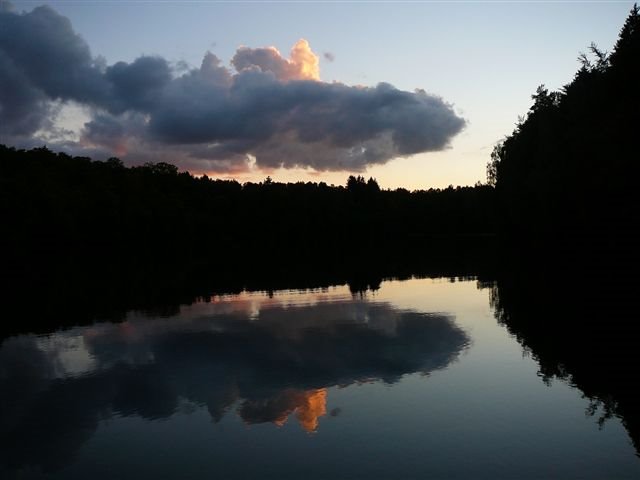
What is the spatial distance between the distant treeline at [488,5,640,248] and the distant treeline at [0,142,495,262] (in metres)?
40.3

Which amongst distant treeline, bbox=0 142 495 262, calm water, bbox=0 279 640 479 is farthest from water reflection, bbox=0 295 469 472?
distant treeline, bbox=0 142 495 262

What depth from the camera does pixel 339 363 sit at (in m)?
18.7

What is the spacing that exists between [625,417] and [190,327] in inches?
748

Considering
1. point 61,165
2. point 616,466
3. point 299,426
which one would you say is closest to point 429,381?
point 299,426

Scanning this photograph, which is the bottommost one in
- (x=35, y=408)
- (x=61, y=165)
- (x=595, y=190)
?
(x=35, y=408)

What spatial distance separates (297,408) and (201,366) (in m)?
5.81

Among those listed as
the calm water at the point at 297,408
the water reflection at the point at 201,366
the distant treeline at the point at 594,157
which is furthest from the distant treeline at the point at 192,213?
the calm water at the point at 297,408

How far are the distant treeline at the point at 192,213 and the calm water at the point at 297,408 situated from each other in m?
57.9

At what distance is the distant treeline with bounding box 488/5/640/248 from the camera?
3941cm

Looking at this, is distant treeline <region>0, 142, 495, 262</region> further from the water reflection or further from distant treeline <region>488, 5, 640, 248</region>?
the water reflection

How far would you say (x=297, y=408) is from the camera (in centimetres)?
1429

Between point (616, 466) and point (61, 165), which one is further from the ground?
point (61, 165)

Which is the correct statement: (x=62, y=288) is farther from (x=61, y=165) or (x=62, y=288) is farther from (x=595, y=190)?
(x=61, y=165)

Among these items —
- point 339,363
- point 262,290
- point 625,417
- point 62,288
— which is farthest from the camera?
point 62,288
